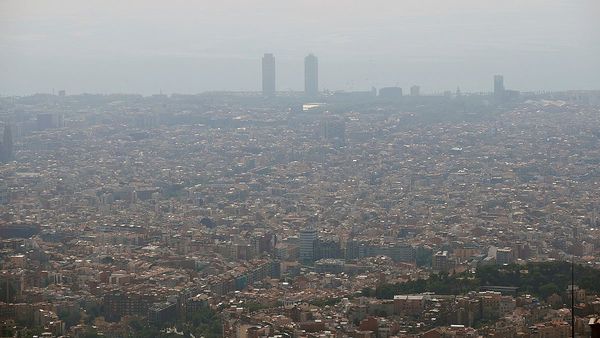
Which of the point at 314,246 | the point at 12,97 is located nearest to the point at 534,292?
the point at 314,246

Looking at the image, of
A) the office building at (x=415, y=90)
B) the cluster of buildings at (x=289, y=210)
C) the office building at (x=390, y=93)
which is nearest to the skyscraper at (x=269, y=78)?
the cluster of buildings at (x=289, y=210)

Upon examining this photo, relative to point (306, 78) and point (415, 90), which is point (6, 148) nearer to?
point (415, 90)

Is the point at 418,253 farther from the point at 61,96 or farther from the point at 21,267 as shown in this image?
the point at 61,96

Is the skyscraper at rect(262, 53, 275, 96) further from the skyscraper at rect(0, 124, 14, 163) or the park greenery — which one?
the park greenery

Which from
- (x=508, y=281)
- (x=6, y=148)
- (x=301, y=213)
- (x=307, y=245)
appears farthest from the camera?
(x=6, y=148)

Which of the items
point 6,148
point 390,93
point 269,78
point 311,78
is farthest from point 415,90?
point 6,148

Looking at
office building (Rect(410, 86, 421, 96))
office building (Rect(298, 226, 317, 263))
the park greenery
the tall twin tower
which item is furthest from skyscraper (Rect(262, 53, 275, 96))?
the park greenery

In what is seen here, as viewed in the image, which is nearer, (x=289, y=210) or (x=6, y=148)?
(x=289, y=210)
